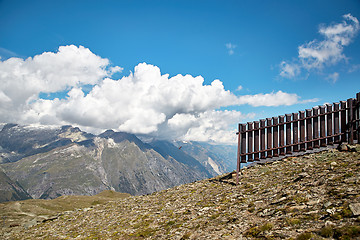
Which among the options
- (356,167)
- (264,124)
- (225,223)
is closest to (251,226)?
(225,223)

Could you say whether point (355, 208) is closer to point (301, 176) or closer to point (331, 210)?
point (331, 210)

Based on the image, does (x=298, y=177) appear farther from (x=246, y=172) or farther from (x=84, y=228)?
(x=84, y=228)

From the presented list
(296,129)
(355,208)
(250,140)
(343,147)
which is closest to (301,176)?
(296,129)

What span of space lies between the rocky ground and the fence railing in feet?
3.91

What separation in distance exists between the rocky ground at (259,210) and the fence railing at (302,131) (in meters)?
1.19

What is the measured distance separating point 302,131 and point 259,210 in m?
10.8

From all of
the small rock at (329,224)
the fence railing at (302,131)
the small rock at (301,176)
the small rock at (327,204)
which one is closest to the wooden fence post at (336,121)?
the fence railing at (302,131)

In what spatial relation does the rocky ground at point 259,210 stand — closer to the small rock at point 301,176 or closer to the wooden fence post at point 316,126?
the small rock at point 301,176

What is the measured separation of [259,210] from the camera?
12.5 m

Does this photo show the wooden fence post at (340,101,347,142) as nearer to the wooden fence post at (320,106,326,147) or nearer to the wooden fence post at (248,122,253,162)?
the wooden fence post at (320,106,326,147)

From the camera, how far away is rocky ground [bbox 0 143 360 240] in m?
9.31

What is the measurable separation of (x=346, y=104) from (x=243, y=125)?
344 inches

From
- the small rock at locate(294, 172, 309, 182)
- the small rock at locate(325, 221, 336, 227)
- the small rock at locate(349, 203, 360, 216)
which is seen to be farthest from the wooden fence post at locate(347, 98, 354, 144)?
the small rock at locate(325, 221, 336, 227)

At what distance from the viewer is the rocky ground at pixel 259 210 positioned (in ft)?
30.6
